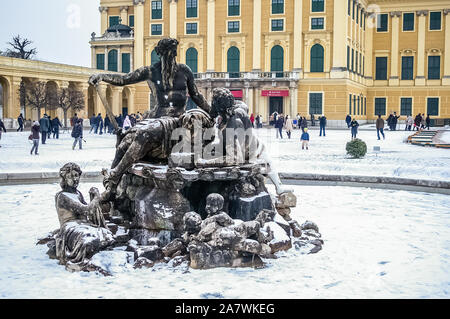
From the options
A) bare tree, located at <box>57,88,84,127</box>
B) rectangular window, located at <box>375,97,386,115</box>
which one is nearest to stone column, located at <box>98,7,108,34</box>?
bare tree, located at <box>57,88,84,127</box>

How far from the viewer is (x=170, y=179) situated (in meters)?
5.12

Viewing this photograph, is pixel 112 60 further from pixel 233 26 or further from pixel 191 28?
pixel 233 26

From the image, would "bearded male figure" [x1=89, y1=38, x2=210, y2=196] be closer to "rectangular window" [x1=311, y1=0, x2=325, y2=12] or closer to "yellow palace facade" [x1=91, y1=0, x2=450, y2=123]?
"yellow palace facade" [x1=91, y1=0, x2=450, y2=123]

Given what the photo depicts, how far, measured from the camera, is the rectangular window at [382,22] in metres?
48.6

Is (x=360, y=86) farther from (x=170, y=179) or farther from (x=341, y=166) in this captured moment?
(x=170, y=179)

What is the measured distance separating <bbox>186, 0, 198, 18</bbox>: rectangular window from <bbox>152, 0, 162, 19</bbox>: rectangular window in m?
2.43

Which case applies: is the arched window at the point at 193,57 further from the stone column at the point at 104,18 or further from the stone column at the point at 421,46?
the stone column at the point at 421,46

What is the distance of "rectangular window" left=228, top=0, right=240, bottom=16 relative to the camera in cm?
4391

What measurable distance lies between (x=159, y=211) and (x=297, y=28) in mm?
39196

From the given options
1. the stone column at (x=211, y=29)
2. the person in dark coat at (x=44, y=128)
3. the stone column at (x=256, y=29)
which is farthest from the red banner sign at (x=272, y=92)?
the person in dark coat at (x=44, y=128)

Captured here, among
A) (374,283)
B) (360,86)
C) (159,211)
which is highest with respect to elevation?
(360,86)

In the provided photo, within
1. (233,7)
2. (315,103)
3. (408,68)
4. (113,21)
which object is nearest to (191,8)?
(233,7)

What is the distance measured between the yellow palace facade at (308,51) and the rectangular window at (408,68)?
3.2 inches

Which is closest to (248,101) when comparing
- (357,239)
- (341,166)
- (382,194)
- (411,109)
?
(411,109)
